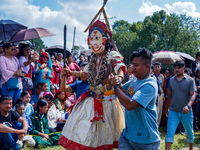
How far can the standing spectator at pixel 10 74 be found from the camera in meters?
5.03

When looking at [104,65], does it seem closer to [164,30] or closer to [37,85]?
[37,85]

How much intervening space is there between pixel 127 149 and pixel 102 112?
82 centimetres

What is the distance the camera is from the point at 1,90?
511cm

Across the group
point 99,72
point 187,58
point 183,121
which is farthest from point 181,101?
point 187,58

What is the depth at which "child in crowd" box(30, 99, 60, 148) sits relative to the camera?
462 cm

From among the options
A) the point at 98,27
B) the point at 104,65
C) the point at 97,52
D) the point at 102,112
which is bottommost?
the point at 102,112

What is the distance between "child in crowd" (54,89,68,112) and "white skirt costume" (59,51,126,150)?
2.83 meters

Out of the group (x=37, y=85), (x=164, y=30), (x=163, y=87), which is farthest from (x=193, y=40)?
(x=37, y=85)

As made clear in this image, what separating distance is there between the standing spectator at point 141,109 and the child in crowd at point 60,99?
3826mm

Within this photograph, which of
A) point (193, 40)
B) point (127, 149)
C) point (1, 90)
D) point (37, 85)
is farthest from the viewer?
point (193, 40)

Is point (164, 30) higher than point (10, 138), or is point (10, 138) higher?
point (164, 30)

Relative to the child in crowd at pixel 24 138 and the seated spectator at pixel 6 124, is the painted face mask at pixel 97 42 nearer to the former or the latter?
the seated spectator at pixel 6 124

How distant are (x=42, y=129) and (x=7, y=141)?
1.01 meters

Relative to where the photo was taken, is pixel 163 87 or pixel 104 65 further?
pixel 163 87
